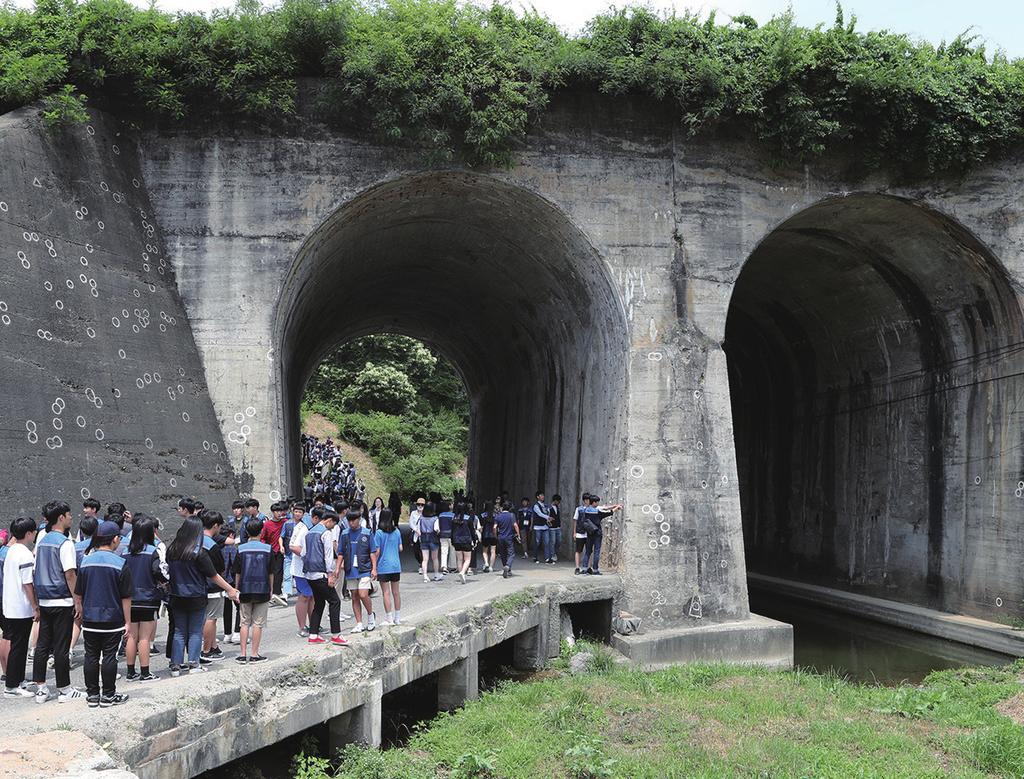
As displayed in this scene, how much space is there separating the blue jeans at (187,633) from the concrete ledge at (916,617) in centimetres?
1270

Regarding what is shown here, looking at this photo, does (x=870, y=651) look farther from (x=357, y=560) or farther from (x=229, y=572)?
(x=229, y=572)

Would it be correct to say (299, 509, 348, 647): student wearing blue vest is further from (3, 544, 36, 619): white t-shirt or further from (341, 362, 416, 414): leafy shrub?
(341, 362, 416, 414): leafy shrub

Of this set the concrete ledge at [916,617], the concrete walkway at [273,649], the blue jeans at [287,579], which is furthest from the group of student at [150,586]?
the concrete ledge at [916,617]

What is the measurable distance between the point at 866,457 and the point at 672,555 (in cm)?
701

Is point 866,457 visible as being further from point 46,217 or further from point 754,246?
point 46,217

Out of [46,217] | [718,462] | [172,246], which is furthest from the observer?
[718,462]

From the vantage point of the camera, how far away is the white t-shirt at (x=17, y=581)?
6555mm

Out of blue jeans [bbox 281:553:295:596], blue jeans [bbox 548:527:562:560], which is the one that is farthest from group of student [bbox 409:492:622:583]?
blue jeans [bbox 281:553:295:596]

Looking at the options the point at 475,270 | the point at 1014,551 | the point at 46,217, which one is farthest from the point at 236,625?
the point at 1014,551

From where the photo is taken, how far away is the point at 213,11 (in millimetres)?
13336

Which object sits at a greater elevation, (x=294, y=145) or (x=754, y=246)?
(x=294, y=145)

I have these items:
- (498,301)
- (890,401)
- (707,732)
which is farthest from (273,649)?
(890,401)

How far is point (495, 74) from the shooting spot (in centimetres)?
1365

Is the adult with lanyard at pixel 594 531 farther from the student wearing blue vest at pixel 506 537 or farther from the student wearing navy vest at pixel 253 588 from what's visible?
the student wearing navy vest at pixel 253 588
